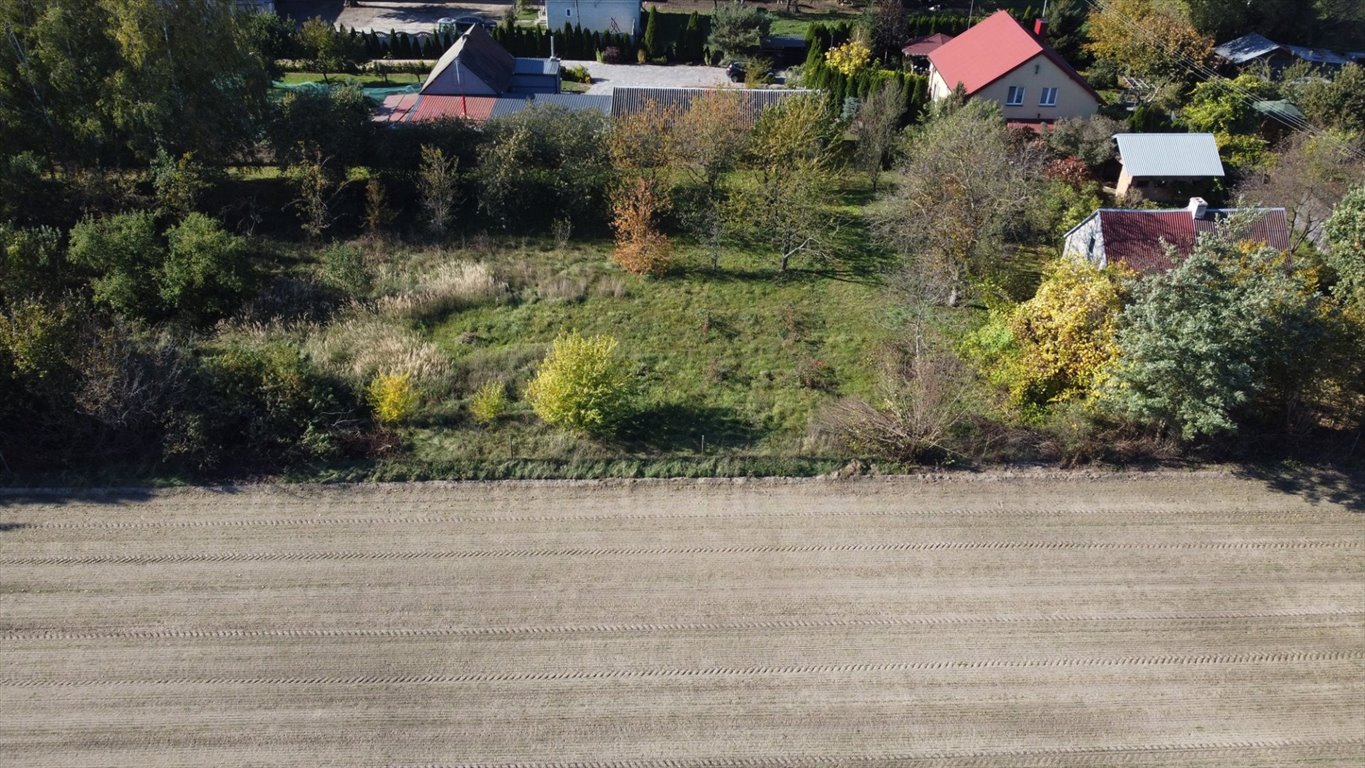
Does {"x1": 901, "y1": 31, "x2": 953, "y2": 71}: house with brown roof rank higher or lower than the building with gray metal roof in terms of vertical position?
higher

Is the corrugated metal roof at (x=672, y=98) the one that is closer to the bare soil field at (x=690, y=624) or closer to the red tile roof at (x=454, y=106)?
the red tile roof at (x=454, y=106)

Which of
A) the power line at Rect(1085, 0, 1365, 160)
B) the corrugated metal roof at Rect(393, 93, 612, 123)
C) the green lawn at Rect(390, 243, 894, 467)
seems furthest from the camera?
the corrugated metal roof at Rect(393, 93, 612, 123)

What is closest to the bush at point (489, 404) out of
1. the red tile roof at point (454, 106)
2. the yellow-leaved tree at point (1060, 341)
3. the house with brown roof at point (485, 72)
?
the yellow-leaved tree at point (1060, 341)

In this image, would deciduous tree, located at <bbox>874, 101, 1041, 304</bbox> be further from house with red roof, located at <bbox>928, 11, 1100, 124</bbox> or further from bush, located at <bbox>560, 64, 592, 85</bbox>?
bush, located at <bbox>560, 64, 592, 85</bbox>

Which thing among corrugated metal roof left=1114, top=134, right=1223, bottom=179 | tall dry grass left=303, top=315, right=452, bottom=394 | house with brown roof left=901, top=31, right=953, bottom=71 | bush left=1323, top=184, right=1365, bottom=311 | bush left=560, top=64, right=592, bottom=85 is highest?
house with brown roof left=901, top=31, right=953, bottom=71

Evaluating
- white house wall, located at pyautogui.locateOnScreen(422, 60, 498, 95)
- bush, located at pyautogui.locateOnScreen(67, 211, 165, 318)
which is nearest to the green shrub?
bush, located at pyautogui.locateOnScreen(67, 211, 165, 318)

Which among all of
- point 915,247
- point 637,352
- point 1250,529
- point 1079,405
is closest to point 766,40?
point 915,247

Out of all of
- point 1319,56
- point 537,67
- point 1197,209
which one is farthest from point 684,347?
point 1319,56
